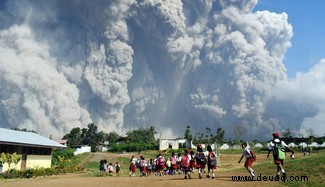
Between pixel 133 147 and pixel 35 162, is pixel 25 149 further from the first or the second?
pixel 133 147

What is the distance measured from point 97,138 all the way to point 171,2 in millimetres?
54673

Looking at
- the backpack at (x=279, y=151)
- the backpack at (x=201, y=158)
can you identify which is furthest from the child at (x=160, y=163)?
the backpack at (x=279, y=151)

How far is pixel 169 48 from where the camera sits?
12244 cm

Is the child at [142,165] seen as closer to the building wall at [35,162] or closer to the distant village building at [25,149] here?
the distant village building at [25,149]

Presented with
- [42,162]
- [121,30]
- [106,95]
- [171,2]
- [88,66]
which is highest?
[171,2]

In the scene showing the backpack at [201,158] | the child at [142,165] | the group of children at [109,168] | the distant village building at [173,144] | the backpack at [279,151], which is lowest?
the group of children at [109,168]

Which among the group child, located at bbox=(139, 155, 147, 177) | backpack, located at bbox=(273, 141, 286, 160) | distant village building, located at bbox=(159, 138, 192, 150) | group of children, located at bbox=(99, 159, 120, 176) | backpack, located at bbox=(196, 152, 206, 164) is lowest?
group of children, located at bbox=(99, 159, 120, 176)

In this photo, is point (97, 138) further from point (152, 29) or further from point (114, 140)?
point (152, 29)

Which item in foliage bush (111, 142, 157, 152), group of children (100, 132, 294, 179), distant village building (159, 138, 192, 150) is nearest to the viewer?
group of children (100, 132, 294, 179)

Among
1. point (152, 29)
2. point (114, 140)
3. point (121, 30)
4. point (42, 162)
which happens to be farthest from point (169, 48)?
point (42, 162)

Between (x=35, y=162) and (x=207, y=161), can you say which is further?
(x=35, y=162)

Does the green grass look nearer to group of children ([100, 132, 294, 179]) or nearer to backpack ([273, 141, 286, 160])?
group of children ([100, 132, 294, 179])

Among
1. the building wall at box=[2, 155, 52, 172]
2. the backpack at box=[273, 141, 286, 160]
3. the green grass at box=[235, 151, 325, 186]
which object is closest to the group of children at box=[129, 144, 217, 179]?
the green grass at box=[235, 151, 325, 186]

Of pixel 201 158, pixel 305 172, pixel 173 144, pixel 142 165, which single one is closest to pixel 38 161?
pixel 142 165
